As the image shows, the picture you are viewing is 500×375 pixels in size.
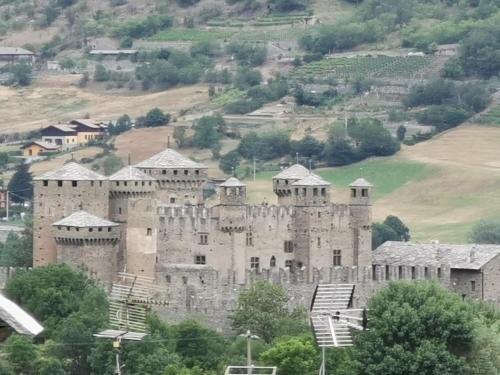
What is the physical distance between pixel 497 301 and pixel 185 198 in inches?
442

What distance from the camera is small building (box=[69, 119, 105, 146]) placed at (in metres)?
163

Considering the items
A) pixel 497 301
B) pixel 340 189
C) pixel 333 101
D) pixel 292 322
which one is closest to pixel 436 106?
pixel 333 101

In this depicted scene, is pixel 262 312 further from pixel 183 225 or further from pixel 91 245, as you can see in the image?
pixel 91 245

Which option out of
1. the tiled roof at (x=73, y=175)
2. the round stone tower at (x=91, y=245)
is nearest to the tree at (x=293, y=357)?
the round stone tower at (x=91, y=245)

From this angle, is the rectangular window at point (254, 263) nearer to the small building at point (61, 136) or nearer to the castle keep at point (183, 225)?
the castle keep at point (183, 225)

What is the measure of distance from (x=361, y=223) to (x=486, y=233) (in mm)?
32835

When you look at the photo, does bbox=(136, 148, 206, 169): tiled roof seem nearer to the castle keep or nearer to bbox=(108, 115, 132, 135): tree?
the castle keep

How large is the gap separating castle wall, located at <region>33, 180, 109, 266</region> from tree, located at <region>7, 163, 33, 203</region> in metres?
53.5

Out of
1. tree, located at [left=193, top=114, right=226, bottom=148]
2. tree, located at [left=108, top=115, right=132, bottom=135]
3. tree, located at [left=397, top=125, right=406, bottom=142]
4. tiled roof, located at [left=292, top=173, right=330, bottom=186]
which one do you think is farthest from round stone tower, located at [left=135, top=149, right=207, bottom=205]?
tree, located at [left=108, top=115, right=132, bottom=135]

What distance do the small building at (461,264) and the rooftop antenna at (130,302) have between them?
9.91m

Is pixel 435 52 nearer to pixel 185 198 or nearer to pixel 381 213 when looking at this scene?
pixel 381 213

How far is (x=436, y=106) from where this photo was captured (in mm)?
169125

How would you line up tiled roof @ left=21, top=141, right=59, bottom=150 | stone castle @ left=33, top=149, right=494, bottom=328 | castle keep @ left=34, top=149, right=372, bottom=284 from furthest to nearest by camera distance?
tiled roof @ left=21, top=141, right=59, bottom=150
castle keep @ left=34, top=149, right=372, bottom=284
stone castle @ left=33, top=149, right=494, bottom=328

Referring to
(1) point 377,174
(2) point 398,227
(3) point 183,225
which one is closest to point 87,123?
(1) point 377,174
